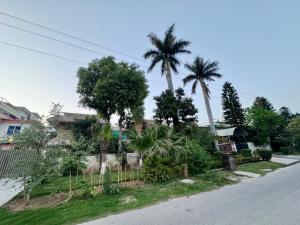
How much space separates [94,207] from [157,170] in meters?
4.74

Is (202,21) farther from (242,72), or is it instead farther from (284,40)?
(242,72)

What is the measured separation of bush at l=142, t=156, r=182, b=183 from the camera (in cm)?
1060

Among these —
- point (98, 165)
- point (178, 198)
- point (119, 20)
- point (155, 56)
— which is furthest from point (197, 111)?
point (178, 198)

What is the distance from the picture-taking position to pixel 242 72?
23.4m

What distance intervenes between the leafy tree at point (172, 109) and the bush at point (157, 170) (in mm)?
10311

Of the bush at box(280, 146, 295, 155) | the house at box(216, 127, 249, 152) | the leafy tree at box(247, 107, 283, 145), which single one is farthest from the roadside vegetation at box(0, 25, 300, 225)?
the bush at box(280, 146, 295, 155)

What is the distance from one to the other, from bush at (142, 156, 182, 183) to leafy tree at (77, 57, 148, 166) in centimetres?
803

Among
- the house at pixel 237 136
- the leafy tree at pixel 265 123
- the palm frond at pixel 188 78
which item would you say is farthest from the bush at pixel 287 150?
the palm frond at pixel 188 78

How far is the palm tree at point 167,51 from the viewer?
84.5ft

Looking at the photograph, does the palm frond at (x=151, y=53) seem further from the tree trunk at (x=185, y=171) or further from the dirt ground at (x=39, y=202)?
the dirt ground at (x=39, y=202)

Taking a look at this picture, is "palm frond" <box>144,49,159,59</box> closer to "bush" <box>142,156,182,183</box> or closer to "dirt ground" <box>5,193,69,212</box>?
"bush" <box>142,156,182,183</box>

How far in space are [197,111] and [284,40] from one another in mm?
10299

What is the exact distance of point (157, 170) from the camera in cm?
1068

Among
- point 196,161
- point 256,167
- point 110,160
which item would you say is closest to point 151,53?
point 110,160
